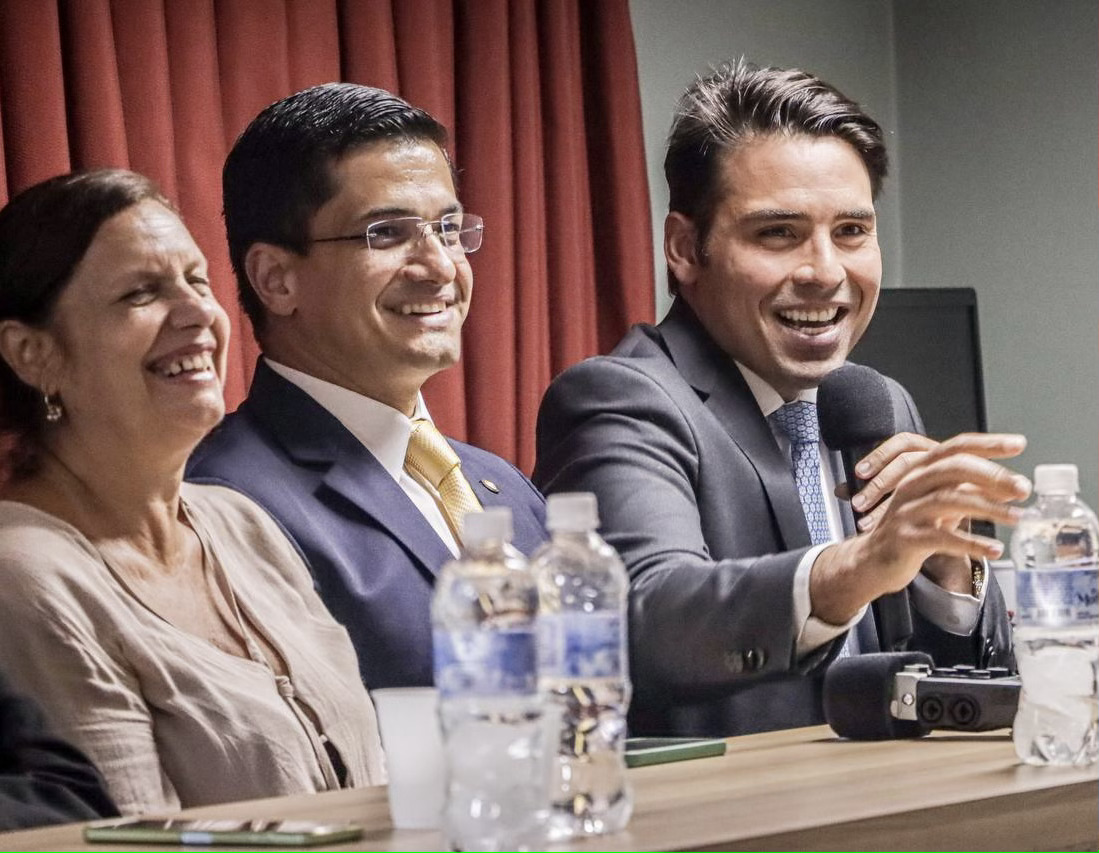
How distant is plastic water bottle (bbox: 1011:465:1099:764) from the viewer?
1.56m

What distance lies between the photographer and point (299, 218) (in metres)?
2.44

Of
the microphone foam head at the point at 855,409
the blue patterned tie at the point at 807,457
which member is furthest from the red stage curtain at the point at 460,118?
the microphone foam head at the point at 855,409

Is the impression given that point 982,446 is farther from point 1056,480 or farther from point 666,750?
point 666,750

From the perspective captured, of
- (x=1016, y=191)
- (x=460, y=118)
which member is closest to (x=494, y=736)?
(x=460, y=118)

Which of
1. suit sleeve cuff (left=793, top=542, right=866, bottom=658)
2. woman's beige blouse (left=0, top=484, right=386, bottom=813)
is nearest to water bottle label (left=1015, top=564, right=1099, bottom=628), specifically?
suit sleeve cuff (left=793, top=542, right=866, bottom=658)

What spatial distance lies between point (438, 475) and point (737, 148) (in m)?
0.72

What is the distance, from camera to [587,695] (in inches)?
49.6

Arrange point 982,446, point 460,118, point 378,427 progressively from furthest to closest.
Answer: point 460,118 < point 378,427 < point 982,446

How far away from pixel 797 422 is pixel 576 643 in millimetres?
1429

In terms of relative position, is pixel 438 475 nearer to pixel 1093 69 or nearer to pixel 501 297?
pixel 501 297

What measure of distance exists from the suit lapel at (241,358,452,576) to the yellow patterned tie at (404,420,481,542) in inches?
3.8

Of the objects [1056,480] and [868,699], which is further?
[868,699]

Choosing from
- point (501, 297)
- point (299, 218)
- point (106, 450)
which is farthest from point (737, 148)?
point (501, 297)

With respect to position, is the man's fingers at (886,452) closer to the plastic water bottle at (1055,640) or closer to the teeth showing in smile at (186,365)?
the plastic water bottle at (1055,640)
